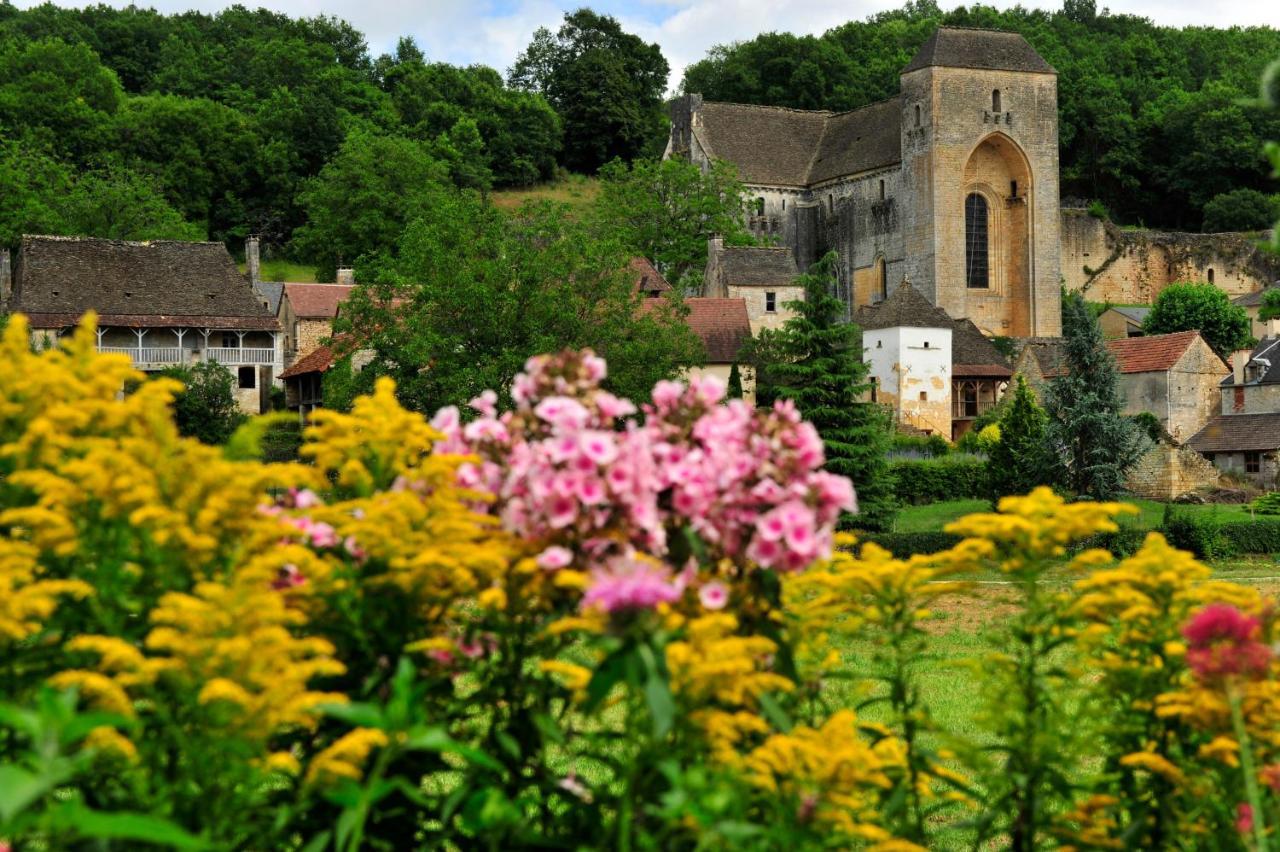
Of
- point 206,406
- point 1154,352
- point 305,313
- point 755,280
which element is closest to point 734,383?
point 755,280

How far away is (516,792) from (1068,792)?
1.94 metres

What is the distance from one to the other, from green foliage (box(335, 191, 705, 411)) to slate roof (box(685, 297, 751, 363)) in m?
13.4

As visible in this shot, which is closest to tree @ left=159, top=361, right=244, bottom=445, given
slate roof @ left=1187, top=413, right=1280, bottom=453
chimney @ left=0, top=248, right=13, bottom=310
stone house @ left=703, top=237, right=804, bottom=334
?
chimney @ left=0, top=248, right=13, bottom=310

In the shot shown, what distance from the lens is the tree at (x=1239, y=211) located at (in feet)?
337

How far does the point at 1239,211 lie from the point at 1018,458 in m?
72.3

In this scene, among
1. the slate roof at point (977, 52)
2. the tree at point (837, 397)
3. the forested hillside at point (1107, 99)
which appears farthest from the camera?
the forested hillside at point (1107, 99)

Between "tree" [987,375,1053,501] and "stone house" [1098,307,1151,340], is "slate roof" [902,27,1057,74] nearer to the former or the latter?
"stone house" [1098,307,1151,340]

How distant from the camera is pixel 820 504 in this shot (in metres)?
4.61

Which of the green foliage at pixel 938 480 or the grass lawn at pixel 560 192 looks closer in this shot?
the green foliage at pixel 938 480

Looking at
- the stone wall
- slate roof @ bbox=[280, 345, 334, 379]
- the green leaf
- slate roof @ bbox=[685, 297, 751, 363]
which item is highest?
slate roof @ bbox=[685, 297, 751, 363]

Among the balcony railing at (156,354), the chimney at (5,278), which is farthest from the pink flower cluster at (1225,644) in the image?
the chimney at (5,278)

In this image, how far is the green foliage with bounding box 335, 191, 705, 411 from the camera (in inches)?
1361

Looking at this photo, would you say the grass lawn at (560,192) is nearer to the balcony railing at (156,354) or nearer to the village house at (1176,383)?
the balcony railing at (156,354)

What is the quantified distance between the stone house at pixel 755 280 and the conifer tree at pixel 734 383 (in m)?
10.2
